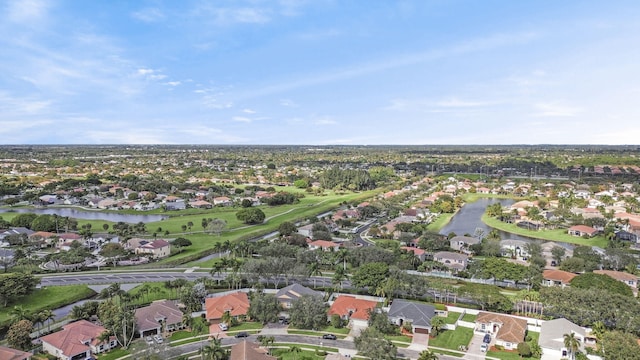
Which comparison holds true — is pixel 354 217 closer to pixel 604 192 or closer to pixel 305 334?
pixel 305 334

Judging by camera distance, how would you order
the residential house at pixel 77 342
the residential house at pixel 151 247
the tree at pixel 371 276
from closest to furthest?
the residential house at pixel 77 342 → the tree at pixel 371 276 → the residential house at pixel 151 247

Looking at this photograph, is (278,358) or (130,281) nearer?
(278,358)

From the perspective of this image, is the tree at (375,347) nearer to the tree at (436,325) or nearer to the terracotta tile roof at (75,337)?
the tree at (436,325)

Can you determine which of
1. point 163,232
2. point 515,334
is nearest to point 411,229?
point 515,334

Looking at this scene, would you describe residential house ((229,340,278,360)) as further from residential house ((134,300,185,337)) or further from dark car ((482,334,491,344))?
dark car ((482,334,491,344))

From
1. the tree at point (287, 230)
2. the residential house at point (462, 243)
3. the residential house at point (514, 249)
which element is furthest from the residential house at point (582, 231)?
the tree at point (287, 230)

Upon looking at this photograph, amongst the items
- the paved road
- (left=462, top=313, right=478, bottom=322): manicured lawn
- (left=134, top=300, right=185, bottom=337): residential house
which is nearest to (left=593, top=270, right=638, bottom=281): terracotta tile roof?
(left=462, top=313, right=478, bottom=322): manicured lawn
